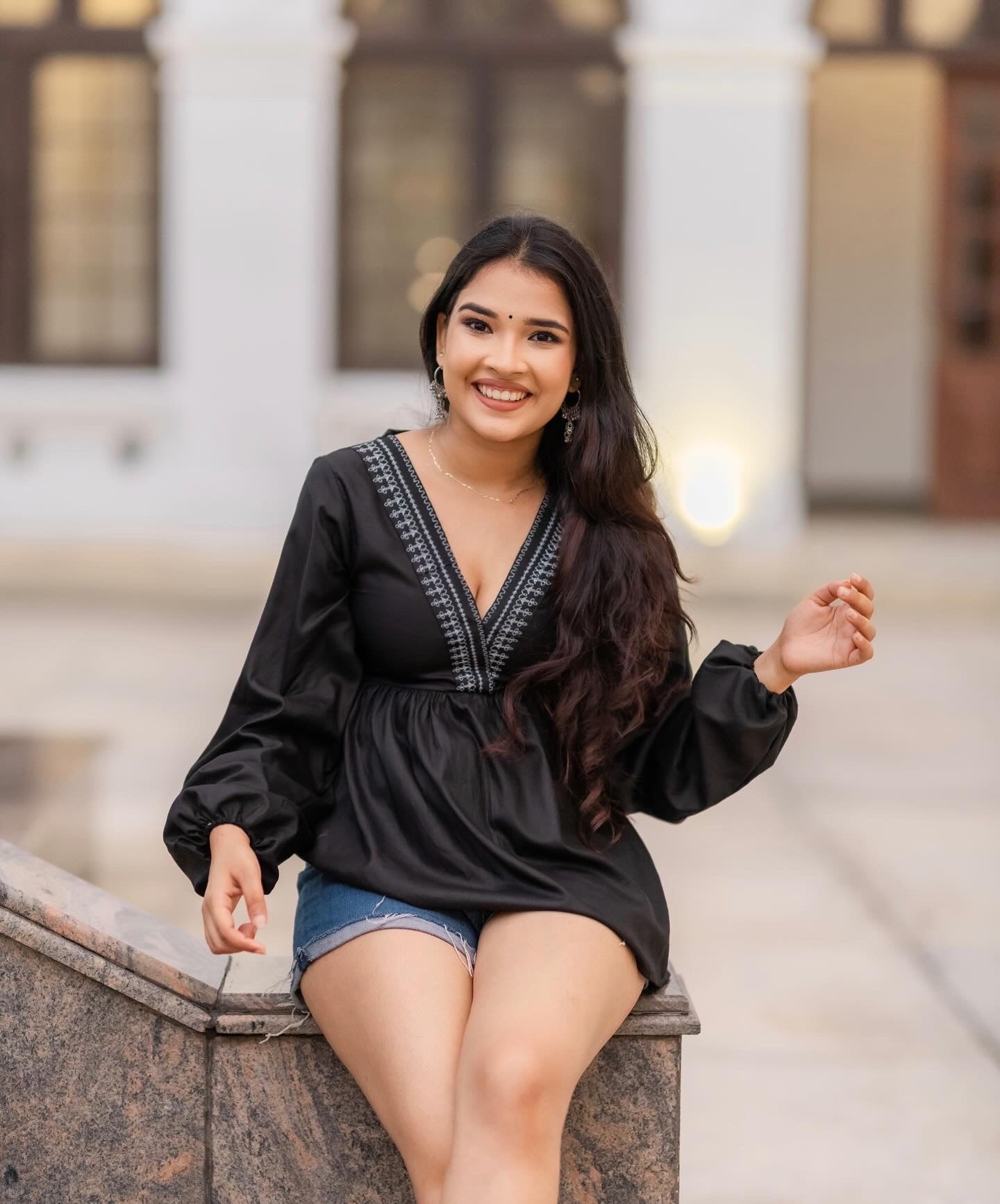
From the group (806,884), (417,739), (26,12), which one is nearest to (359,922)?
(417,739)

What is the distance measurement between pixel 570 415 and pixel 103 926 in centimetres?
95

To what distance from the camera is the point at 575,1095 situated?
239 centimetres

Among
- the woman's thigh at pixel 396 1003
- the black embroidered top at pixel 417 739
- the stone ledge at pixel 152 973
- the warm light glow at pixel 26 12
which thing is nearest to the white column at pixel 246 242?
the warm light glow at pixel 26 12

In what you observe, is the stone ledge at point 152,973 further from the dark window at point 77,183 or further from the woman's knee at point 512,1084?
the dark window at point 77,183

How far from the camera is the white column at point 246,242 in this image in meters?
11.0

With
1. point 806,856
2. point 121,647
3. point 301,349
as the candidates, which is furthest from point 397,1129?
point 301,349

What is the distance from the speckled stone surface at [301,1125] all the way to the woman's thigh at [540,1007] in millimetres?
270

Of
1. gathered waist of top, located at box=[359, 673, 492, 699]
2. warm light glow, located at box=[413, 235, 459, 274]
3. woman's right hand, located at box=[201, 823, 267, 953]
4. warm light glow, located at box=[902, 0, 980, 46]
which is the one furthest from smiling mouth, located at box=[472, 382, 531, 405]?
warm light glow, located at box=[902, 0, 980, 46]

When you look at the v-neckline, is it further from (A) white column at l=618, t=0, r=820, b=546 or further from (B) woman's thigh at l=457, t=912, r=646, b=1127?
(A) white column at l=618, t=0, r=820, b=546

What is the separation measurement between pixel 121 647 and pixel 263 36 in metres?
4.34

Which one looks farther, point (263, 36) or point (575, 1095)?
point (263, 36)

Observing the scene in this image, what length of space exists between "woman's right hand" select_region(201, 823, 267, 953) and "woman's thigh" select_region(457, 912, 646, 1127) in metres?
0.28

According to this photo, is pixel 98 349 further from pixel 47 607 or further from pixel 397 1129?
pixel 397 1129

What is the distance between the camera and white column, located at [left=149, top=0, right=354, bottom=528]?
1101 centimetres
